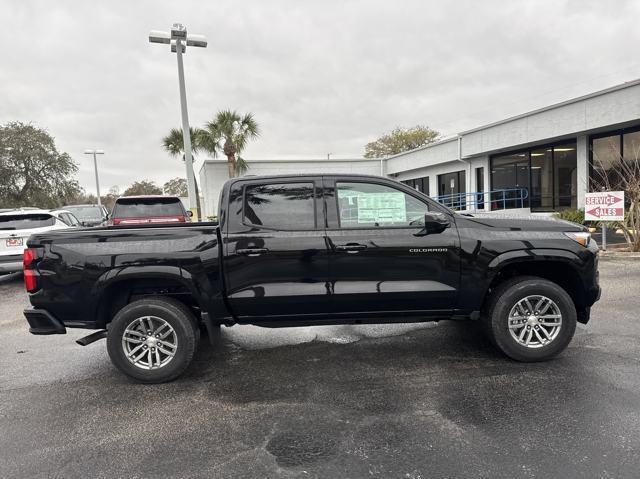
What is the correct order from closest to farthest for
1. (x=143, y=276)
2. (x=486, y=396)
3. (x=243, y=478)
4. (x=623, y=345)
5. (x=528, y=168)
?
1. (x=243, y=478)
2. (x=486, y=396)
3. (x=143, y=276)
4. (x=623, y=345)
5. (x=528, y=168)

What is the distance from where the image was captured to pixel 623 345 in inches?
181

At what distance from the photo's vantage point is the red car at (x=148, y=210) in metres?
9.74

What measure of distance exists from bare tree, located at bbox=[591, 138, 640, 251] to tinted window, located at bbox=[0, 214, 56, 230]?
1308 centimetres

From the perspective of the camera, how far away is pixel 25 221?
9102mm

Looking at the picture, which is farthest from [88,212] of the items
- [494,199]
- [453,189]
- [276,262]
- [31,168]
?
[31,168]

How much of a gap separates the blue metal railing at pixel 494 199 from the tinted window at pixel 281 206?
45.0ft

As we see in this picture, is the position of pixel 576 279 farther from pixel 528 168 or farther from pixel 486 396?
pixel 528 168

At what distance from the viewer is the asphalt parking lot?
2.75 m

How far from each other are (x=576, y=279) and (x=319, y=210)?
2628 mm

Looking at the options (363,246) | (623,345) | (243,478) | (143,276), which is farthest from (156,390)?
(623,345)

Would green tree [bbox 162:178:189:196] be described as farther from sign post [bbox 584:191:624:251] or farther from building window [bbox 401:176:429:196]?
sign post [bbox 584:191:624:251]

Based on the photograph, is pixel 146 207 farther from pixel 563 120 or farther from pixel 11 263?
pixel 563 120

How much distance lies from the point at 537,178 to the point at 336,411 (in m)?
16.9

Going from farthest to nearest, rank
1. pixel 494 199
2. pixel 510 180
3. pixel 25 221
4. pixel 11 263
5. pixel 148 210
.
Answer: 1. pixel 494 199
2. pixel 510 180
3. pixel 148 210
4. pixel 25 221
5. pixel 11 263
